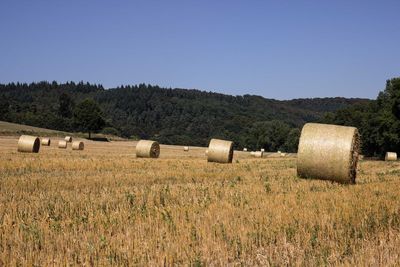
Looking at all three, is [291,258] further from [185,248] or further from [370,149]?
[370,149]

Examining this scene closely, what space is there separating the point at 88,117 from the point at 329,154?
72409mm

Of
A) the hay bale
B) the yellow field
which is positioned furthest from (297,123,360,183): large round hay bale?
the hay bale

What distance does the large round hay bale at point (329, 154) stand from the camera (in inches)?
614

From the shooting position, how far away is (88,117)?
8412 centimetres

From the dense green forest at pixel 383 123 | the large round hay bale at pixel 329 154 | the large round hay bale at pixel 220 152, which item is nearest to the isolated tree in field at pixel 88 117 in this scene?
the dense green forest at pixel 383 123

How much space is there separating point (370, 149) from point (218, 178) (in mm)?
54056

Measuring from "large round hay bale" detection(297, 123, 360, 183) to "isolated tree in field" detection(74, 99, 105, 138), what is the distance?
7123 cm

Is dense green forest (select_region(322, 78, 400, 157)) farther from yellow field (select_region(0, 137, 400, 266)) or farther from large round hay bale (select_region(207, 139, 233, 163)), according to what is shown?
yellow field (select_region(0, 137, 400, 266))

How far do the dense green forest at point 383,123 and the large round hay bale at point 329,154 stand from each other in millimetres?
37540

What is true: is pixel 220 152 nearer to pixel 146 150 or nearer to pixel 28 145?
pixel 146 150

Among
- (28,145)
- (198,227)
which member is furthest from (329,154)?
(28,145)

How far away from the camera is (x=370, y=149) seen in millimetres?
65562

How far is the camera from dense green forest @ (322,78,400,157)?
51469mm

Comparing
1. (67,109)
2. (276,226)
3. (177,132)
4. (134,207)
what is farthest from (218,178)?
(67,109)
